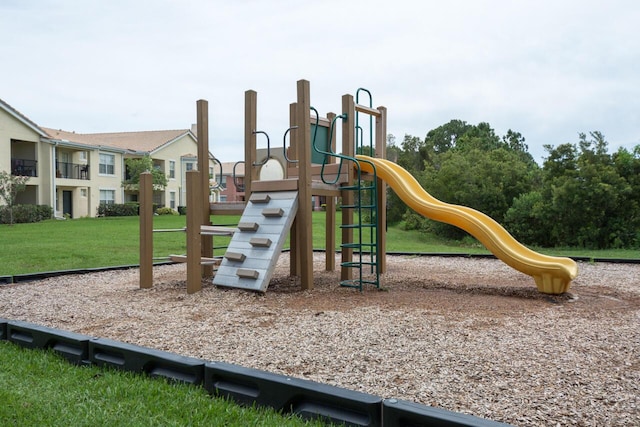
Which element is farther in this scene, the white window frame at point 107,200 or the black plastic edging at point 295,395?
the white window frame at point 107,200

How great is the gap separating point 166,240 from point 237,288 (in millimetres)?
9845

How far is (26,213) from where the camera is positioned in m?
25.8

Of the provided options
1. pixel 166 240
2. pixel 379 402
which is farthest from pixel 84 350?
pixel 166 240

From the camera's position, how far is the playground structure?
6.12 meters

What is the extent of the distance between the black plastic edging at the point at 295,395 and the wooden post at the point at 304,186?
3402mm

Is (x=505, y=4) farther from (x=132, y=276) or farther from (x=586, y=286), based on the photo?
(x=132, y=276)

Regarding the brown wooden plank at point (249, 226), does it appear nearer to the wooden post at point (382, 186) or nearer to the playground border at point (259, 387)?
the wooden post at point (382, 186)

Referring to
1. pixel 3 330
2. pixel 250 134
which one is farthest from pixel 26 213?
pixel 3 330

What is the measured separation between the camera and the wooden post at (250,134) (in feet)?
23.6

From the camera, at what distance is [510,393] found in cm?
282

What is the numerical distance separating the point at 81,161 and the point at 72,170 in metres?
1.07

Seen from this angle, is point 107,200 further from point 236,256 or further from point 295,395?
point 295,395

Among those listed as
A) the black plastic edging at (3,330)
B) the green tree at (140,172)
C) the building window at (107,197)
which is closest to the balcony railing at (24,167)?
the building window at (107,197)

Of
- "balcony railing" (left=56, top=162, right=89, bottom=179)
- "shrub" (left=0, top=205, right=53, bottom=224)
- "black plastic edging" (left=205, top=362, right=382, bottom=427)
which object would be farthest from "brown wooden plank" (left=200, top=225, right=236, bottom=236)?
"balcony railing" (left=56, top=162, right=89, bottom=179)
